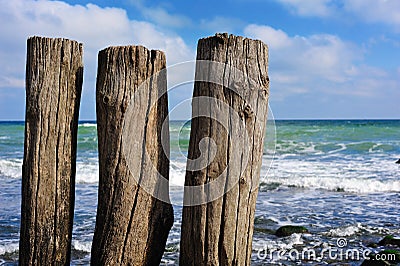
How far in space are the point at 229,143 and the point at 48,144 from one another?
1.36 m

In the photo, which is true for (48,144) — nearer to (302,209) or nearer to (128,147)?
(128,147)

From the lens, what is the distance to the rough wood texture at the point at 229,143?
3318 millimetres

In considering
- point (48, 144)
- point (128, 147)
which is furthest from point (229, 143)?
point (48, 144)

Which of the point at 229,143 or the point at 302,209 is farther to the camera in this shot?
the point at 302,209

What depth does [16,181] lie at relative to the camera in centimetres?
1310

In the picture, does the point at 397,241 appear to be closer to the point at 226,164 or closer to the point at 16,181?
the point at 226,164

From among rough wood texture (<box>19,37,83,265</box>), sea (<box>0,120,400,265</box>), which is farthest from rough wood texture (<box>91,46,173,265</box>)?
sea (<box>0,120,400,265</box>)

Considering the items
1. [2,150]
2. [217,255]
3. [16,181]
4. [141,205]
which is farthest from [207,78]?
[2,150]

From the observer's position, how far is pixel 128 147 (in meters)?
3.43

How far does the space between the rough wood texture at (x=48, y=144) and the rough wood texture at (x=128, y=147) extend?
260 mm

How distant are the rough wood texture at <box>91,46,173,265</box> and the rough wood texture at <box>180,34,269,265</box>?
0.32 meters

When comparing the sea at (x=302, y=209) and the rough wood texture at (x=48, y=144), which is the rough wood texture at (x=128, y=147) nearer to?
the rough wood texture at (x=48, y=144)

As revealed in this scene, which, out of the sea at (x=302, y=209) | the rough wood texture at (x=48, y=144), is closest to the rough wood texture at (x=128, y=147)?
the rough wood texture at (x=48, y=144)

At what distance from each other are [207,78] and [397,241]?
4434mm
